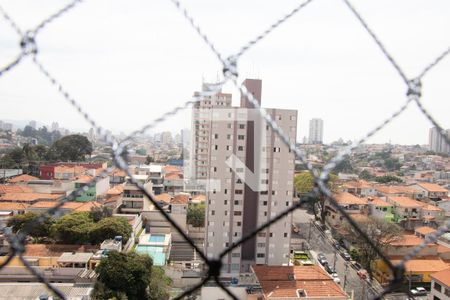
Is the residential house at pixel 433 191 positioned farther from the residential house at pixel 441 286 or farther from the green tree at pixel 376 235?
the residential house at pixel 441 286

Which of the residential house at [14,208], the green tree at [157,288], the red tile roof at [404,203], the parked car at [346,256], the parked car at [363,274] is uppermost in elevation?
the red tile roof at [404,203]

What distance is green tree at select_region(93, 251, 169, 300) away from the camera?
420 cm

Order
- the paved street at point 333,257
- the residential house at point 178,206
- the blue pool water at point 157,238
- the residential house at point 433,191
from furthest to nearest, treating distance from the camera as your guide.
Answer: the residential house at point 433,191, the residential house at point 178,206, the blue pool water at point 157,238, the paved street at point 333,257

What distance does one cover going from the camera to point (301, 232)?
8250 mm

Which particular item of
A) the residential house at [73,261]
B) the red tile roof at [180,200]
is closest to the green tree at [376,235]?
the red tile roof at [180,200]

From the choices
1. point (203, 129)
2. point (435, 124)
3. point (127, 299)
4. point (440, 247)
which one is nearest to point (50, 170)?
point (203, 129)

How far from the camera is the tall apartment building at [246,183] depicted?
5789 millimetres

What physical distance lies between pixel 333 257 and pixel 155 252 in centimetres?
291

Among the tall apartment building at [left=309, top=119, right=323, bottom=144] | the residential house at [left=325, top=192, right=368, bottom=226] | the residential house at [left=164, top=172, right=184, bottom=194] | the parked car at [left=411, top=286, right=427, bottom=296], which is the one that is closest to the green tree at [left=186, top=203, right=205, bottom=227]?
the residential house at [left=325, top=192, right=368, bottom=226]

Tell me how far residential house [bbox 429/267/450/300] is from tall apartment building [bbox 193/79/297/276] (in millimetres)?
1934

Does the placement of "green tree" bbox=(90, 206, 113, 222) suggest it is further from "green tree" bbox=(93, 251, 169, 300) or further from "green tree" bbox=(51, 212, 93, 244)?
"green tree" bbox=(93, 251, 169, 300)

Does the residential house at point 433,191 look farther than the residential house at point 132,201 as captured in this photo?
Yes

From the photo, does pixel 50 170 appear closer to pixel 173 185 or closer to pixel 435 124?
pixel 173 185

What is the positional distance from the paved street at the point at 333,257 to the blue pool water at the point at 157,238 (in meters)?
2.57
